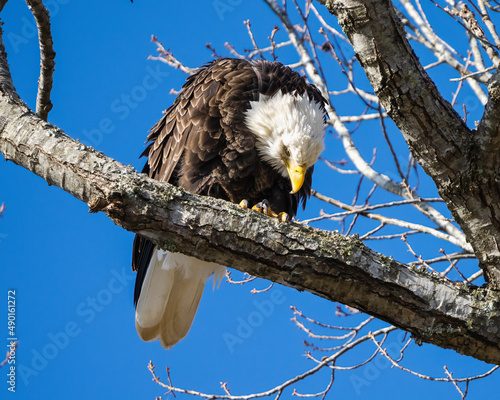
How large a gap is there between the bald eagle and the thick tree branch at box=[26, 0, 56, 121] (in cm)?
99

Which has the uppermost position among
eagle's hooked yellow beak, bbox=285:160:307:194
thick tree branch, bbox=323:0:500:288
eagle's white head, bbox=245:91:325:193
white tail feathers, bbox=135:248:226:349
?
eagle's white head, bbox=245:91:325:193

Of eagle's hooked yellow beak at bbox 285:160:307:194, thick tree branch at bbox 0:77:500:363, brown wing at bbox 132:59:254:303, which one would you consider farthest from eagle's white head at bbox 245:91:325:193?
thick tree branch at bbox 0:77:500:363

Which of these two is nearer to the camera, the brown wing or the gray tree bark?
the gray tree bark

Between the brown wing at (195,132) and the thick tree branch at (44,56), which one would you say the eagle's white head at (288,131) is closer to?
the brown wing at (195,132)

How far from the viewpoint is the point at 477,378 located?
11.6ft

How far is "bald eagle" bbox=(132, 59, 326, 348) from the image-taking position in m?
3.69

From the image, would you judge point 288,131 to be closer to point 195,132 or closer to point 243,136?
point 243,136

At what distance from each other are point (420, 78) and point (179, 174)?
180 centimetres

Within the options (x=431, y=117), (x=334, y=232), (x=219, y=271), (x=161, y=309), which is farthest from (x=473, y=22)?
(x=161, y=309)

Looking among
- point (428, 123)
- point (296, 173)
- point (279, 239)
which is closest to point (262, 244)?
point (279, 239)

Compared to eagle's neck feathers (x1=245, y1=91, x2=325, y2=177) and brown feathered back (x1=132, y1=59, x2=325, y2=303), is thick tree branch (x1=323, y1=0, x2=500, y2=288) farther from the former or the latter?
brown feathered back (x1=132, y1=59, x2=325, y2=303)

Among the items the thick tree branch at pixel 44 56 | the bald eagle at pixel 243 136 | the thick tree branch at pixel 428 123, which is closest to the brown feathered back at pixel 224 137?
the bald eagle at pixel 243 136

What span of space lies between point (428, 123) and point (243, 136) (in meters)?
1.40

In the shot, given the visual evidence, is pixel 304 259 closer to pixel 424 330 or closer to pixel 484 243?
pixel 424 330
